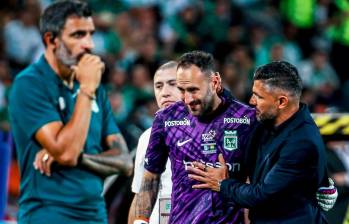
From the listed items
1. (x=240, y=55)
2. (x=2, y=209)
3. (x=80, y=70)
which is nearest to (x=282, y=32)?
(x=240, y=55)

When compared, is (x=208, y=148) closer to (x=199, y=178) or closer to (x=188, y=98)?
(x=199, y=178)

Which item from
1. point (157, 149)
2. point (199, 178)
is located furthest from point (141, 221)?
point (199, 178)

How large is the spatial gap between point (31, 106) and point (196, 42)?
9.56 metres

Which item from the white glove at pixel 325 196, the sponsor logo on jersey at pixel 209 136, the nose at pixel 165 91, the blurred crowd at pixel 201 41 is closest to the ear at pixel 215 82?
the sponsor logo on jersey at pixel 209 136

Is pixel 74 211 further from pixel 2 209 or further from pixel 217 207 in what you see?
pixel 2 209

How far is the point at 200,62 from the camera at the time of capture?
5648mm

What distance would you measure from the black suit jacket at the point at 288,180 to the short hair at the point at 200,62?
23.8 inches

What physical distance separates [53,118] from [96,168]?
0.45 m

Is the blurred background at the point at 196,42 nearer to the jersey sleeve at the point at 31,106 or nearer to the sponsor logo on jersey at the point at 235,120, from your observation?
the jersey sleeve at the point at 31,106

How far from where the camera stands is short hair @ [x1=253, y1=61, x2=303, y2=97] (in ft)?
17.6

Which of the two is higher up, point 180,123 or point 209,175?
point 180,123

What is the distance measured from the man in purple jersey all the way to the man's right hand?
622 mm

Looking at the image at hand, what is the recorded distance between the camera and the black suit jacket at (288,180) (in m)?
5.24

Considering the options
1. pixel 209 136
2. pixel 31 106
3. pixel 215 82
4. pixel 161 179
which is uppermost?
pixel 215 82
